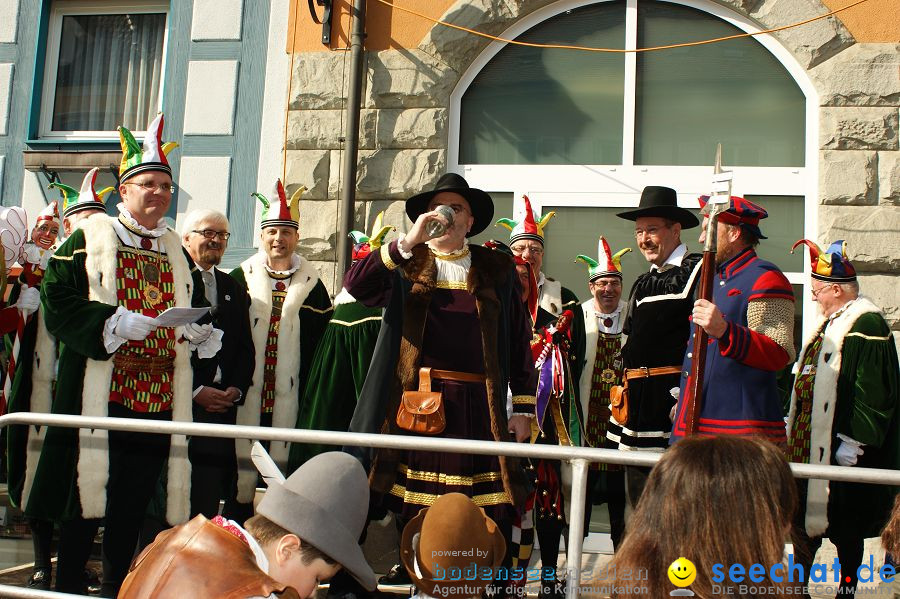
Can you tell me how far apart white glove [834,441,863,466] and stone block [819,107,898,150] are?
2539mm

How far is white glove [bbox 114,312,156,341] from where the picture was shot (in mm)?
4008

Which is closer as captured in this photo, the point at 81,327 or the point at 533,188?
the point at 81,327

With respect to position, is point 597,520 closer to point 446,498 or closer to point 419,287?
point 446,498

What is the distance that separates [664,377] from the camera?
4.66m

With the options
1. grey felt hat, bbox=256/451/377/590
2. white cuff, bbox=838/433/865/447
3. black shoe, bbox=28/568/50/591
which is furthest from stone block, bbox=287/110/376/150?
grey felt hat, bbox=256/451/377/590

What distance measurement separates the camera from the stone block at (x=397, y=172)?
278 inches

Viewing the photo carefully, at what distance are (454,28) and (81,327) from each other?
4240 millimetres

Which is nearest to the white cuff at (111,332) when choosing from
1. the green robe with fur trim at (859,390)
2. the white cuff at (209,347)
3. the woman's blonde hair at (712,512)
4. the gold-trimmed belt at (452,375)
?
the white cuff at (209,347)

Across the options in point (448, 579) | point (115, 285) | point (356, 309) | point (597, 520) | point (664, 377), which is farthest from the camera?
point (356, 309)

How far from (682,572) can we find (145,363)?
10.2 ft

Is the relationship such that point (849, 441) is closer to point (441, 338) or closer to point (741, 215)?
point (741, 215)

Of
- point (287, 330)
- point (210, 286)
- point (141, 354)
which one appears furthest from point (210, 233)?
point (141, 354)

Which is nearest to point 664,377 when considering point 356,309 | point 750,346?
point 750,346

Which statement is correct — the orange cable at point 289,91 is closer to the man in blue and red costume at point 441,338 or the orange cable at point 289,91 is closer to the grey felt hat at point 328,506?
the man in blue and red costume at point 441,338
